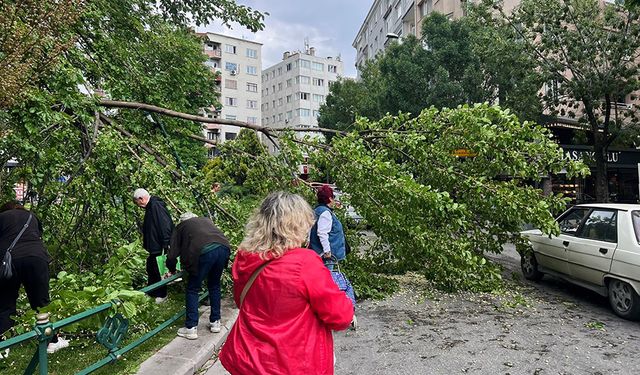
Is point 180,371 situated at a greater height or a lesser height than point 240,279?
lesser

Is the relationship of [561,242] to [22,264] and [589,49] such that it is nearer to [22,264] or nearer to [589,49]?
[22,264]

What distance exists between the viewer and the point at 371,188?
7250 millimetres

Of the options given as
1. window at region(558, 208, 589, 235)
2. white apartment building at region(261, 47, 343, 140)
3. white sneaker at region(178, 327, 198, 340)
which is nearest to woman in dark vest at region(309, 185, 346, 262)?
white sneaker at region(178, 327, 198, 340)

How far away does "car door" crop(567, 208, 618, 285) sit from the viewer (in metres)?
6.39

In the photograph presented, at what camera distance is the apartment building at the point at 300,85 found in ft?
236

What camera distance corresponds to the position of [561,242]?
741cm

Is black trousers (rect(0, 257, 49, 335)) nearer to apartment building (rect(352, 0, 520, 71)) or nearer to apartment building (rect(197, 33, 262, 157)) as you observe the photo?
apartment building (rect(352, 0, 520, 71))

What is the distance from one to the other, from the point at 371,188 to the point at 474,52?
45.1ft

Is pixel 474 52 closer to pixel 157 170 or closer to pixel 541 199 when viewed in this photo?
pixel 541 199

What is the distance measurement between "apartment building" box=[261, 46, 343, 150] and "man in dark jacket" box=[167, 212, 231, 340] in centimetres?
6536

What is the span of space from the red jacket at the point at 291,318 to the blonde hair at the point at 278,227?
0.16 ft

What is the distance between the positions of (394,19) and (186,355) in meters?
39.8

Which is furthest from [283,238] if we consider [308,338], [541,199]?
[541,199]

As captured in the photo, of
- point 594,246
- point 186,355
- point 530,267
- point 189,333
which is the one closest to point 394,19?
point 530,267
